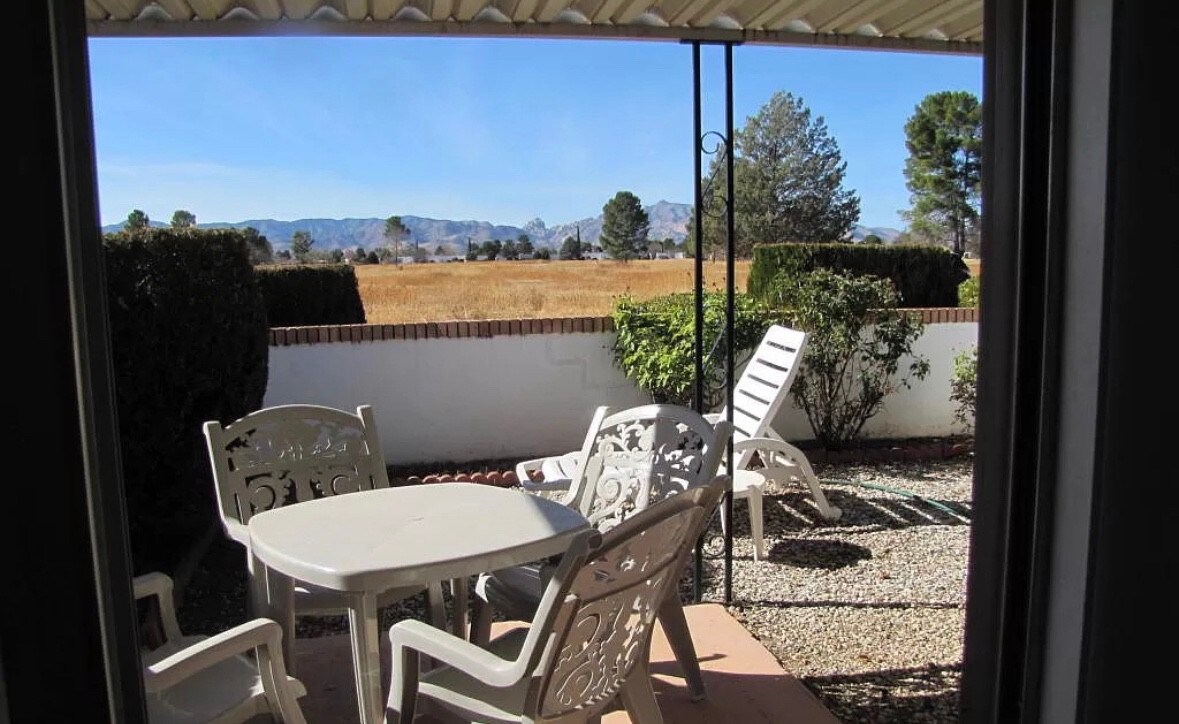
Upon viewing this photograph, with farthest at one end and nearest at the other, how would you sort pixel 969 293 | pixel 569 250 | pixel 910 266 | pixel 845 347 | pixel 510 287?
pixel 569 250 → pixel 510 287 → pixel 910 266 → pixel 969 293 → pixel 845 347

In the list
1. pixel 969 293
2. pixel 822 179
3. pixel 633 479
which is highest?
pixel 822 179

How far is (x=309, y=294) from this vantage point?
7395 millimetres

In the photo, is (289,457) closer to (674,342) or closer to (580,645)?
(580,645)

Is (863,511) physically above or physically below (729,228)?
below

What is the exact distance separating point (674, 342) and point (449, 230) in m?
9.22

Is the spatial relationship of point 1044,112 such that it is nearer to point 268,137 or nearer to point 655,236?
point 655,236

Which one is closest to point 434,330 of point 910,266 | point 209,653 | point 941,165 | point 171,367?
point 171,367

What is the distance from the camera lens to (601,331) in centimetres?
601

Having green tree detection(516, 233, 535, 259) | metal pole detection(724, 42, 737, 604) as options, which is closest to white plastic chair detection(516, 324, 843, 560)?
metal pole detection(724, 42, 737, 604)

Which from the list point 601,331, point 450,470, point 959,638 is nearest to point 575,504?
point 959,638

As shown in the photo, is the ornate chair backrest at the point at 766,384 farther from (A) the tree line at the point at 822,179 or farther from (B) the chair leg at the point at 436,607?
(A) the tree line at the point at 822,179

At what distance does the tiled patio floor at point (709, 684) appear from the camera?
8.04ft

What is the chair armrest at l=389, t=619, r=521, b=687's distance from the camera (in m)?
1.59

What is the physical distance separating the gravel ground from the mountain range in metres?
7.17
